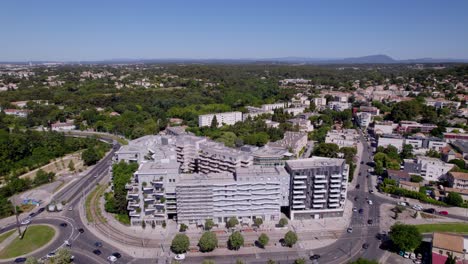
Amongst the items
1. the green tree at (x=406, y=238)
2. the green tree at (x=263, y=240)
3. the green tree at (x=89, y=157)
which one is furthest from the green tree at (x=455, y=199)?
the green tree at (x=89, y=157)

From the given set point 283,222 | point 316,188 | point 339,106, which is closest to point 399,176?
point 316,188

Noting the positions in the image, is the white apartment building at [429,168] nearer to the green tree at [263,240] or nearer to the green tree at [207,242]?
the green tree at [263,240]

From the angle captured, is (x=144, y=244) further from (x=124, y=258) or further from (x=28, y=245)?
(x=28, y=245)

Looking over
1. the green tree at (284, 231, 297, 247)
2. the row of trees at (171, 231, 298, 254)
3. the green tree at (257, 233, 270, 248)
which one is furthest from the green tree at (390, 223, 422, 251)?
the green tree at (257, 233, 270, 248)

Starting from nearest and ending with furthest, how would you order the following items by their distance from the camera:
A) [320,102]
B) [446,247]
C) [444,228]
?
[446,247], [444,228], [320,102]

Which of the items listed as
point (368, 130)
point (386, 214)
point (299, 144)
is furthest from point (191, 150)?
point (368, 130)

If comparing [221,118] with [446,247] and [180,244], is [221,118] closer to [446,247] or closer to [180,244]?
[180,244]
